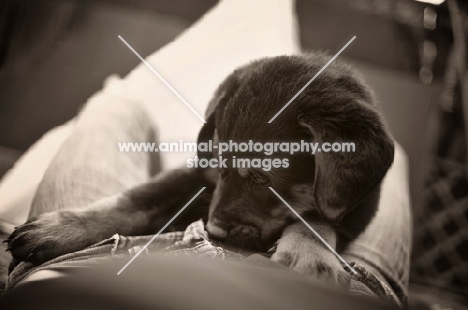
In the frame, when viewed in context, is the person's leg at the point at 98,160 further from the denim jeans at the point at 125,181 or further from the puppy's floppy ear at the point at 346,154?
the puppy's floppy ear at the point at 346,154

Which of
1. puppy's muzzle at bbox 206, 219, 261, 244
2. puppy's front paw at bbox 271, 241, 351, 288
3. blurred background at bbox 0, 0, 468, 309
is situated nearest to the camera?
puppy's front paw at bbox 271, 241, 351, 288

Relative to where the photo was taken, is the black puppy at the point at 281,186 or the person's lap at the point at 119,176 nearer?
the black puppy at the point at 281,186

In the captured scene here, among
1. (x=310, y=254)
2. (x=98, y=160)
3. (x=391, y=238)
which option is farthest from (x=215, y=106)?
(x=391, y=238)

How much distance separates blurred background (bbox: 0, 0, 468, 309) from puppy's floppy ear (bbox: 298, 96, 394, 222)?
16 centimetres

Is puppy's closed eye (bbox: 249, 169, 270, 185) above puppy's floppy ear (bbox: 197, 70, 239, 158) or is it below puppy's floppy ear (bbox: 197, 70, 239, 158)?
below

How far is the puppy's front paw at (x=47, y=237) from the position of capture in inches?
33.5

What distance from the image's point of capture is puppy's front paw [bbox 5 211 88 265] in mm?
851

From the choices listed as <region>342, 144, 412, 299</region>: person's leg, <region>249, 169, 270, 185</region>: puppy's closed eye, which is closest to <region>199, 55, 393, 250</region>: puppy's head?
<region>249, 169, 270, 185</region>: puppy's closed eye

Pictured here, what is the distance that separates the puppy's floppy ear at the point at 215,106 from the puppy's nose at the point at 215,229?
0.17 meters

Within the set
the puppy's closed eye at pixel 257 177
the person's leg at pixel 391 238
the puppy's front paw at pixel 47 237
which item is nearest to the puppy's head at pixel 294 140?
the puppy's closed eye at pixel 257 177

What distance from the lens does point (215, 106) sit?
3.27 feet

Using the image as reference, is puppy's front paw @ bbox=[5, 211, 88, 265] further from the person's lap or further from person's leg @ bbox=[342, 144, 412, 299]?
person's leg @ bbox=[342, 144, 412, 299]

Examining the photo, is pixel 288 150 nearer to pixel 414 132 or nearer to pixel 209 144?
pixel 209 144

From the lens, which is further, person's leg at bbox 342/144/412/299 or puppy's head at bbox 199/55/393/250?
person's leg at bbox 342/144/412/299
